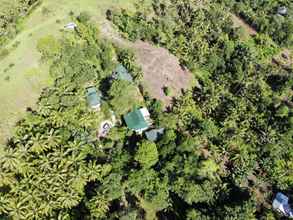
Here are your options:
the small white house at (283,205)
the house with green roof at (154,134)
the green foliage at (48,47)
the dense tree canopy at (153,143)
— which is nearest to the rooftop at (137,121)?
the dense tree canopy at (153,143)

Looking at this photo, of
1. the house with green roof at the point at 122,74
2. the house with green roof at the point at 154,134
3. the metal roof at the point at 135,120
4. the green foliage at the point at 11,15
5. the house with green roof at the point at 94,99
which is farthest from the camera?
the green foliage at the point at 11,15

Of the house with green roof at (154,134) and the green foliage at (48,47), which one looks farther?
the green foliage at (48,47)

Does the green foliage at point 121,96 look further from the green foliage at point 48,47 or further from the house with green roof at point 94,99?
the green foliage at point 48,47

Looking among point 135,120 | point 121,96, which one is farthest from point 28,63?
point 135,120

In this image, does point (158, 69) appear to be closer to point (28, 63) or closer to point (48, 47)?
point (48, 47)

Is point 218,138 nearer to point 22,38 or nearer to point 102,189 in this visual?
point 102,189

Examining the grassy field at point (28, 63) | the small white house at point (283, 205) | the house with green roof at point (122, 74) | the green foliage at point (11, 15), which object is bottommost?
the small white house at point (283, 205)

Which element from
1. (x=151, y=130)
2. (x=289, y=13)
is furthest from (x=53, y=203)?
(x=289, y=13)
